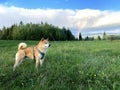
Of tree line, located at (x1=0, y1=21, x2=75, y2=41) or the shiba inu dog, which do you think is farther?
tree line, located at (x1=0, y1=21, x2=75, y2=41)

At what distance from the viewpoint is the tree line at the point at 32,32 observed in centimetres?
2708

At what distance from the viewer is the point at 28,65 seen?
34.1 ft

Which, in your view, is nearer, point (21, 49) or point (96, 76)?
point (96, 76)

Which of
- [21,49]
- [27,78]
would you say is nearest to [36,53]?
[21,49]

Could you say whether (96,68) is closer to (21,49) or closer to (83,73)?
(83,73)

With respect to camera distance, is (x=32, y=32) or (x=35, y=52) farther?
(x=32, y=32)

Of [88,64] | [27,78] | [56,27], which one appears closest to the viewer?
[27,78]

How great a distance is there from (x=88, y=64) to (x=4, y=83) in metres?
2.49

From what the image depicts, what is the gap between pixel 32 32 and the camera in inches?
1136

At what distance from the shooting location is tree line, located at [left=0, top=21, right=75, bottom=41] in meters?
27.1

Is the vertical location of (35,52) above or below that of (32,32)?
below

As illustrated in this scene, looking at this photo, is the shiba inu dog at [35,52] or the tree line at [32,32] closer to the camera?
the shiba inu dog at [35,52]

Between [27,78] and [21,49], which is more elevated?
[21,49]

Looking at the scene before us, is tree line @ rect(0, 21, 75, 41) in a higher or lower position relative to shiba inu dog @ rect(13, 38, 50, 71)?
higher
